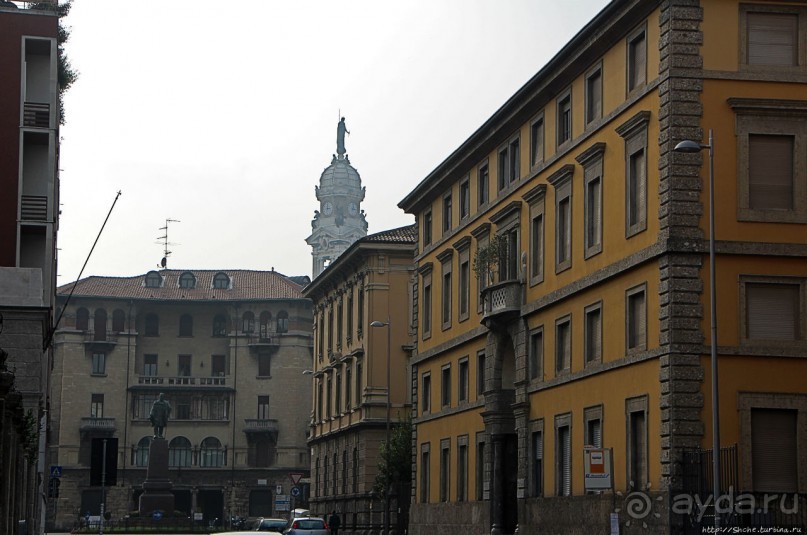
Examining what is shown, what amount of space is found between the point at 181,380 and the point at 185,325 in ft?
16.9

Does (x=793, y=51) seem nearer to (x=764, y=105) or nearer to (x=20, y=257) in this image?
(x=764, y=105)

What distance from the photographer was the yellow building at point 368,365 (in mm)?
77812

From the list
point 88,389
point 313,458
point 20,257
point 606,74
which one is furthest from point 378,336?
point 88,389

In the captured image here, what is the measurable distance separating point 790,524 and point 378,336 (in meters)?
44.8

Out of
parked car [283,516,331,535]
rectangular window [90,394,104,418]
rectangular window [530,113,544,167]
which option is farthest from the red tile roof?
rectangular window [530,113,544,167]

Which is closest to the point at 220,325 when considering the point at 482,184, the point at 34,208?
the point at 482,184

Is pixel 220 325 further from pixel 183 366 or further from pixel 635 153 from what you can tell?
pixel 635 153

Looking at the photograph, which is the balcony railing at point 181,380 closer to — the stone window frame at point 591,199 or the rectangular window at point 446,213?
the rectangular window at point 446,213

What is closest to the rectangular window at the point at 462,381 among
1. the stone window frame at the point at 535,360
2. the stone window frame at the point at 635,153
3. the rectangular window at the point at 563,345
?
the stone window frame at the point at 535,360

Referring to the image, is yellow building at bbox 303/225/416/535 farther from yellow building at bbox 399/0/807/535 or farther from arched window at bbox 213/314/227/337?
arched window at bbox 213/314/227/337

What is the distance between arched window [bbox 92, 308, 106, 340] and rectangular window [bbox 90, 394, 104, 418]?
5.06 metres

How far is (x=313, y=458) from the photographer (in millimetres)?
96562

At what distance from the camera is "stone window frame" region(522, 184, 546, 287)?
1874 inches

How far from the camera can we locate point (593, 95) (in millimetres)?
43750
